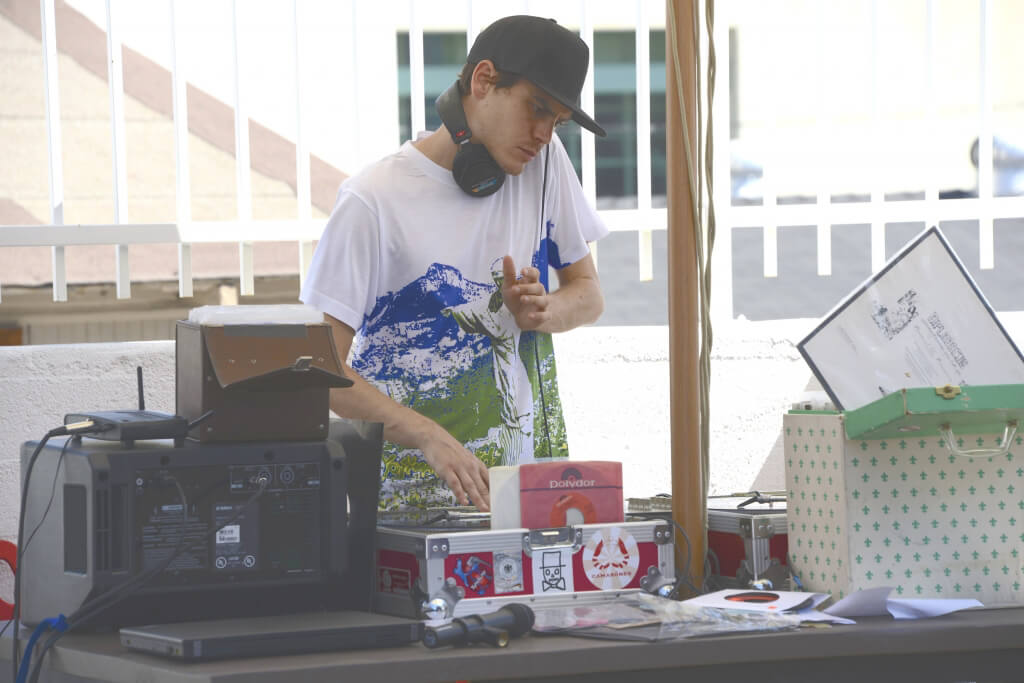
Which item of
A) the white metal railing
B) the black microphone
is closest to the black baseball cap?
the black microphone

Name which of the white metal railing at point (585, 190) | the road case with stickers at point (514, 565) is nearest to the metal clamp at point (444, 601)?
the road case with stickers at point (514, 565)

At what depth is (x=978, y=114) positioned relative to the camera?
13.4 ft

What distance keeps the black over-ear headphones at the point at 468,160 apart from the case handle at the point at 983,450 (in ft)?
3.29

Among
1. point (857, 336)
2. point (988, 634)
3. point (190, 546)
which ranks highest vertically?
point (857, 336)

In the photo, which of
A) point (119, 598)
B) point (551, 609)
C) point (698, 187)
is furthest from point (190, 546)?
point (698, 187)

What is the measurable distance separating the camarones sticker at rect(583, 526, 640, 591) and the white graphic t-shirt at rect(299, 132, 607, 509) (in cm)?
58

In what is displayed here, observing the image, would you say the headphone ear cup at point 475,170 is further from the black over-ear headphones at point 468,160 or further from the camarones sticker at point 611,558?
the camarones sticker at point 611,558

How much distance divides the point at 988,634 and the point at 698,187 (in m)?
0.75

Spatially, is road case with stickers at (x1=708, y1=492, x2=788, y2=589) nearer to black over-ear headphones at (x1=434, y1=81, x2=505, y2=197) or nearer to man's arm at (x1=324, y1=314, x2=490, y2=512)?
man's arm at (x1=324, y1=314, x2=490, y2=512)

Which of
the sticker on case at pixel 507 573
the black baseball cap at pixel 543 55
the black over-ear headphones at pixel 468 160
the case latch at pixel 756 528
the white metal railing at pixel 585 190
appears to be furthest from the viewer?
the white metal railing at pixel 585 190

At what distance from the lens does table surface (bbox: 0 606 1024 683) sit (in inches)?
60.8

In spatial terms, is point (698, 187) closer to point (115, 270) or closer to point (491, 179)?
point (491, 179)

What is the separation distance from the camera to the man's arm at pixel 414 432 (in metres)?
2.23

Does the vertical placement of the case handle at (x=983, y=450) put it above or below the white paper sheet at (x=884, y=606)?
above
